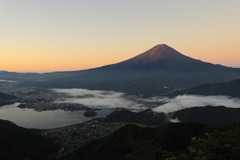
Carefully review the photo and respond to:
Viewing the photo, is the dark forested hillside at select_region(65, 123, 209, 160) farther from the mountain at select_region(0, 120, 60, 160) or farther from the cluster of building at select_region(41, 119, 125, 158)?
the mountain at select_region(0, 120, 60, 160)

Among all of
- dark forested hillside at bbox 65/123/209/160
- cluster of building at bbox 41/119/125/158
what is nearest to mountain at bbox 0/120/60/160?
cluster of building at bbox 41/119/125/158

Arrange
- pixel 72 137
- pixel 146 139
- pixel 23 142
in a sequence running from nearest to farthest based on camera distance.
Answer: pixel 146 139 < pixel 23 142 < pixel 72 137

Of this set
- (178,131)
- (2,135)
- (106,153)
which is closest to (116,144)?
(106,153)

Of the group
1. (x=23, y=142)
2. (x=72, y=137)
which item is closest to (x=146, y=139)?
(x=72, y=137)

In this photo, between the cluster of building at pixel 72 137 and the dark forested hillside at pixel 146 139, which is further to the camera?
the cluster of building at pixel 72 137

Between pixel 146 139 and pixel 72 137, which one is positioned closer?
pixel 146 139

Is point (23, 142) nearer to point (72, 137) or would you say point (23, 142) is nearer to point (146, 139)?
point (72, 137)

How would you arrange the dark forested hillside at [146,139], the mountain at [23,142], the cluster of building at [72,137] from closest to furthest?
1. the dark forested hillside at [146,139]
2. the mountain at [23,142]
3. the cluster of building at [72,137]

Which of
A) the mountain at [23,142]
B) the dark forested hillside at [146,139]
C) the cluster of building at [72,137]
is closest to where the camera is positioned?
the dark forested hillside at [146,139]

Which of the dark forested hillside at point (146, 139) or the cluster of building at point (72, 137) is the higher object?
the dark forested hillside at point (146, 139)

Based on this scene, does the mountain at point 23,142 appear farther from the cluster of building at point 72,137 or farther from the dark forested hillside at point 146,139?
the dark forested hillside at point 146,139

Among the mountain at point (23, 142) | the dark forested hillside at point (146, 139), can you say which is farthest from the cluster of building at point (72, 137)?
the dark forested hillside at point (146, 139)

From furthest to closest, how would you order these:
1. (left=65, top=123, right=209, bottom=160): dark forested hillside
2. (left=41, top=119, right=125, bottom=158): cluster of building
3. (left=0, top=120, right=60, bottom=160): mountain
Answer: (left=41, top=119, right=125, bottom=158): cluster of building → (left=0, top=120, right=60, bottom=160): mountain → (left=65, top=123, right=209, bottom=160): dark forested hillside
